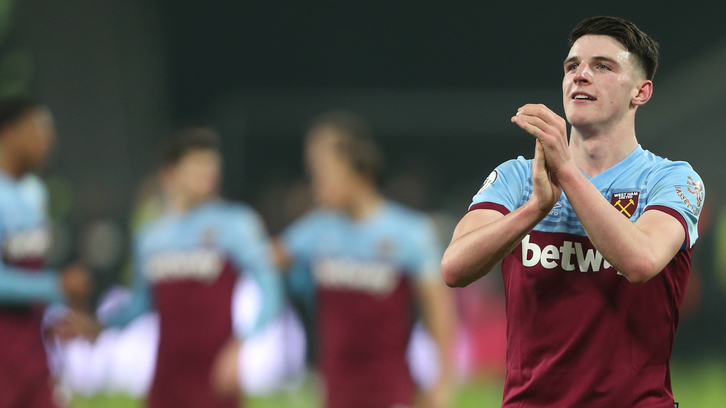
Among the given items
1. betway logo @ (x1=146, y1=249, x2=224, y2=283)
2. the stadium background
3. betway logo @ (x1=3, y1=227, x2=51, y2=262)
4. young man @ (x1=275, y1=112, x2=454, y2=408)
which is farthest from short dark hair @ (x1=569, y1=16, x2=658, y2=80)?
the stadium background

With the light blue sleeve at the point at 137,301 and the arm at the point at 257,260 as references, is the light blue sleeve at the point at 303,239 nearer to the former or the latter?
the arm at the point at 257,260

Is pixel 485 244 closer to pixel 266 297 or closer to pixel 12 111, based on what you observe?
pixel 266 297

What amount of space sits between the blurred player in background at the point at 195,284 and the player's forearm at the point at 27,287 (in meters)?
0.86

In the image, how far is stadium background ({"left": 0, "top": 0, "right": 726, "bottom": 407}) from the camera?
46.7 ft

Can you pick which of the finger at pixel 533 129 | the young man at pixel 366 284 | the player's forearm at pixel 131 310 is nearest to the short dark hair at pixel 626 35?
the finger at pixel 533 129

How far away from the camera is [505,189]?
3.07 metres

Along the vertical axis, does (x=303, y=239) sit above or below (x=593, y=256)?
below

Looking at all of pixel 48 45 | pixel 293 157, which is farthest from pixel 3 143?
pixel 293 157

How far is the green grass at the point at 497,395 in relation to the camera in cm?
1317

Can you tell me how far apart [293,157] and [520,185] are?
62.5 ft

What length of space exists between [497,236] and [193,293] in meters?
4.34

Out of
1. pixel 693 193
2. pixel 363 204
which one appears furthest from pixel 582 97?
pixel 363 204

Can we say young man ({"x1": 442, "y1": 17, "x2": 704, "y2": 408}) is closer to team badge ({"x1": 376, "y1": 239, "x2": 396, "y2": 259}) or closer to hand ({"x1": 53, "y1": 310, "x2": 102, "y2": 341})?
team badge ({"x1": 376, "y1": 239, "x2": 396, "y2": 259})

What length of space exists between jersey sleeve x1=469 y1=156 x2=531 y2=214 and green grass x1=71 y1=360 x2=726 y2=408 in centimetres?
1027
